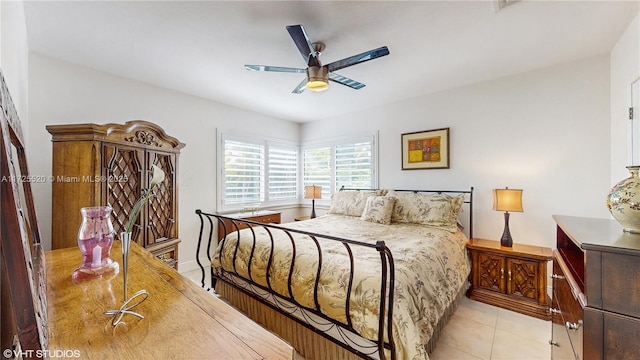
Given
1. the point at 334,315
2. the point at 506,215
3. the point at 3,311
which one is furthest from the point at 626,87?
the point at 3,311

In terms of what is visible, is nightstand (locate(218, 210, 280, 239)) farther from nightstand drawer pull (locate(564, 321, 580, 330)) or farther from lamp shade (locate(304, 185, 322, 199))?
nightstand drawer pull (locate(564, 321, 580, 330))

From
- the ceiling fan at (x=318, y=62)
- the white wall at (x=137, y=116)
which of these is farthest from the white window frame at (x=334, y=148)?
the ceiling fan at (x=318, y=62)

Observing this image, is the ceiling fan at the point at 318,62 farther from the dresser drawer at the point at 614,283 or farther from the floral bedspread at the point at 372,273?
the dresser drawer at the point at 614,283

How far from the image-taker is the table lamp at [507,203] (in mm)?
2664

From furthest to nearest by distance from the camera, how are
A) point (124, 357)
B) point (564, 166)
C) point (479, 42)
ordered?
point (564, 166)
point (479, 42)
point (124, 357)

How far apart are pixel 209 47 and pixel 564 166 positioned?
3.84 metres

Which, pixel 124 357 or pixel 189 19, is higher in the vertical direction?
pixel 189 19

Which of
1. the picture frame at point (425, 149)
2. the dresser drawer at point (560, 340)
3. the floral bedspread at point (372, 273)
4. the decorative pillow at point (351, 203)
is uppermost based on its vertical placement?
the picture frame at point (425, 149)

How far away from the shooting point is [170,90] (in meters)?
3.41

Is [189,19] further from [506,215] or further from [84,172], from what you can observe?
[506,215]

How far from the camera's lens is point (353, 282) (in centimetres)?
152

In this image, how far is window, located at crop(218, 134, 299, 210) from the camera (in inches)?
160

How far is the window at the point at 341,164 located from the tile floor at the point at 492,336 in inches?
88.5

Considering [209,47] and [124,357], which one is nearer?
[124,357]
